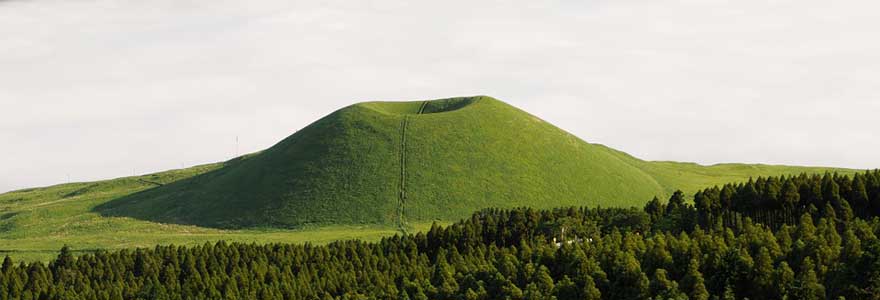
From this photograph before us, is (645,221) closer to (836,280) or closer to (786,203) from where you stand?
(786,203)

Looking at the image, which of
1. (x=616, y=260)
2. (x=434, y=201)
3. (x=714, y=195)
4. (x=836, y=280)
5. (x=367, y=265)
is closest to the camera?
(x=836, y=280)

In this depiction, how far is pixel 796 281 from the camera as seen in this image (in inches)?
3752

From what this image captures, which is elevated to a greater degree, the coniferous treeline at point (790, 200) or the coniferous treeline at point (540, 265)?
the coniferous treeline at point (790, 200)

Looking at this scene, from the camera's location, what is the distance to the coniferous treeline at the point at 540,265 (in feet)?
323

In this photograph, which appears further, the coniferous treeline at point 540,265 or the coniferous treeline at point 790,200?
the coniferous treeline at point 790,200

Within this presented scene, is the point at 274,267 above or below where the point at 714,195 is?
below

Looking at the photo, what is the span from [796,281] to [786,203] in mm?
50577

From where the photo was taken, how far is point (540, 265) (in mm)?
113500

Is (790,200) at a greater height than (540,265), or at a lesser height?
greater

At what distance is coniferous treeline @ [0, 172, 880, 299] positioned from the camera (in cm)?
9856

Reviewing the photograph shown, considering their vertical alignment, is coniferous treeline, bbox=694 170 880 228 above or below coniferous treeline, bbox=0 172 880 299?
above

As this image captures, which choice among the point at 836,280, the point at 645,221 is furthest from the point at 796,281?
the point at 645,221

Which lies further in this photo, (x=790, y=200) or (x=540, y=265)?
(x=790, y=200)

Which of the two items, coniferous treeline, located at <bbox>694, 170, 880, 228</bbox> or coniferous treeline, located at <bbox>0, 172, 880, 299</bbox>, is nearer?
coniferous treeline, located at <bbox>0, 172, 880, 299</bbox>
